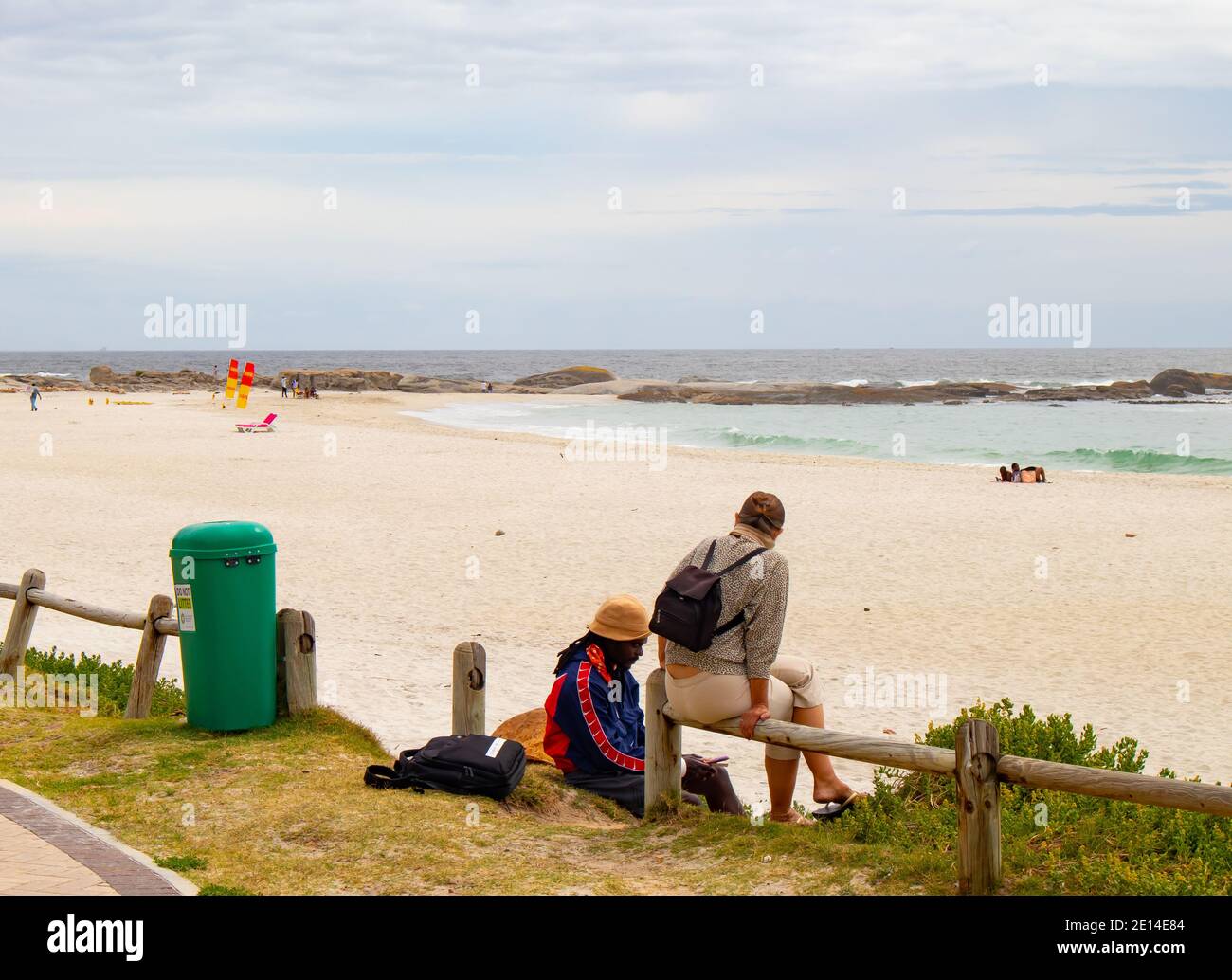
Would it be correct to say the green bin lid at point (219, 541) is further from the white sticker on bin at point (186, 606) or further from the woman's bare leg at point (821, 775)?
the woman's bare leg at point (821, 775)

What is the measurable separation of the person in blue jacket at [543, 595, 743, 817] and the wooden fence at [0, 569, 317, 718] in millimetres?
1413

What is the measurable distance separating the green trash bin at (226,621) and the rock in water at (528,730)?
142cm

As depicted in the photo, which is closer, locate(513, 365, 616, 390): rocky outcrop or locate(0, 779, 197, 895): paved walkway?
locate(0, 779, 197, 895): paved walkway

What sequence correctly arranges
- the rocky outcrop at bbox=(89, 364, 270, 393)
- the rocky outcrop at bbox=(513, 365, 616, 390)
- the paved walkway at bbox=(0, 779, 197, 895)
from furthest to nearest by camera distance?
1. the rocky outcrop at bbox=(513, 365, 616, 390)
2. the rocky outcrop at bbox=(89, 364, 270, 393)
3. the paved walkway at bbox=(0, 779, 197, 895)

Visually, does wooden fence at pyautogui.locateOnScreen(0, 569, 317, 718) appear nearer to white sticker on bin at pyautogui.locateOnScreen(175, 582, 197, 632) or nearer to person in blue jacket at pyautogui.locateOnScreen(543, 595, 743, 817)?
white sticker on bin at pyautogui.locateOnScreen(175, 582, 197, 632)

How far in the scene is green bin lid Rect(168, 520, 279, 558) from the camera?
250 inches

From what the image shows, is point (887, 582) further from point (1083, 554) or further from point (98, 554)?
point (98, 554)

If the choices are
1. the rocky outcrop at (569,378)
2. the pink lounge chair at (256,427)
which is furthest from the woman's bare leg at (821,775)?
the rocky outcrop at (569,378)

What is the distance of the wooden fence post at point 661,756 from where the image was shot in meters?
5.70

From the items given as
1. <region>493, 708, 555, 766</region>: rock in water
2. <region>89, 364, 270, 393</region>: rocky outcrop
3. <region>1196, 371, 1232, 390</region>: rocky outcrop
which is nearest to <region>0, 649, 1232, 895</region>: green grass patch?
<region>493, 708, 555, 766</region>: rock in water

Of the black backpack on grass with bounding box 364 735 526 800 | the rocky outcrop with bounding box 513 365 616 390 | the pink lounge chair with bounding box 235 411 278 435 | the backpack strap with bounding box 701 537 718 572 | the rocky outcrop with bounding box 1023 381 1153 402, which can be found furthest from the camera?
the rocky outcrop with bounding box 513 365 616 390
